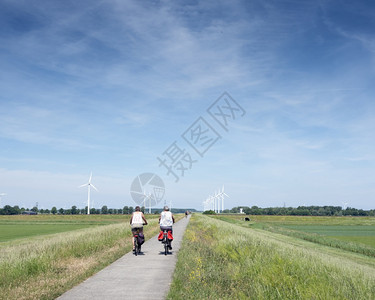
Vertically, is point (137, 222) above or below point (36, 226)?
above

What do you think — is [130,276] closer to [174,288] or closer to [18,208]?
[174,288]

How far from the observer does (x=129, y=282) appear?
885cm

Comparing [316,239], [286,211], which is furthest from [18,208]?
[316,239]

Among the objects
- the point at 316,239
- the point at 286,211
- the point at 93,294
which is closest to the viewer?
the point at 93,294

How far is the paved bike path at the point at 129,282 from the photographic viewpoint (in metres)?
7.48

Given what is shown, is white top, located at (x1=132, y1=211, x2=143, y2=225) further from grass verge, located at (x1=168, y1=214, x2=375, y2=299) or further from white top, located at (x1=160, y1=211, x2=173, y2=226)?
grass verge, located at (x1=168, y1=214, x2=375, y2=299)

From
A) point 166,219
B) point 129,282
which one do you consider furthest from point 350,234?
point 129,282

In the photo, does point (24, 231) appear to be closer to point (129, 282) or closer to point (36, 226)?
point (36, 226)

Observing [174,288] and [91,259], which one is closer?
[174,288]

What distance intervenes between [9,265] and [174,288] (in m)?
5.72

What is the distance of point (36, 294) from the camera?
7586 millimetres

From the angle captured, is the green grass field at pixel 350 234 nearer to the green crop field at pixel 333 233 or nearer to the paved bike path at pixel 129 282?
the green crop field at pixel 333 233

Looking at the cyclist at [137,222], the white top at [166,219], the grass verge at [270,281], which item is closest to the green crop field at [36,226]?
the cyclist at [137,222]

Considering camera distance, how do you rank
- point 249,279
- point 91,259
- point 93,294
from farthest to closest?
1. point 91,259
2. point 249,279
3. point 93,294
